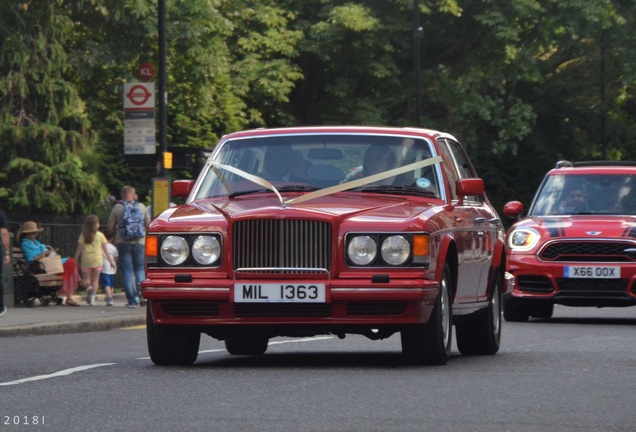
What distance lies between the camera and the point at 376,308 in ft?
39.0

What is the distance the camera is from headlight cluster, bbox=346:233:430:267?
11812mm

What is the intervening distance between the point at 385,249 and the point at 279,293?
2.47ft

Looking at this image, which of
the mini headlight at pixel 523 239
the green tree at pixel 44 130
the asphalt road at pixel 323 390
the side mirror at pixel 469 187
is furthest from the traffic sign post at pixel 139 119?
the side mirror at pixel 469 187

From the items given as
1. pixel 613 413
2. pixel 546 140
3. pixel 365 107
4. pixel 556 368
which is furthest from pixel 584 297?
pixel 546 140

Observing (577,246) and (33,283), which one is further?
(33,283)

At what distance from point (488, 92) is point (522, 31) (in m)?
2.12

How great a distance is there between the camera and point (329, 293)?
38.6 ft

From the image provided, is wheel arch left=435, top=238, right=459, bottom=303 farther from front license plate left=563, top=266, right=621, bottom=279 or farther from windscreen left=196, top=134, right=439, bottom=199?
front license plate left=563, top=266, right=621, bottom=279

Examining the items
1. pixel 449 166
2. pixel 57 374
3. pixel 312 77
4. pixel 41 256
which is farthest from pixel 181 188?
pixel 312 77

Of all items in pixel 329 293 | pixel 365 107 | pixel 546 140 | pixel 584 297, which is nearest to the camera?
pixel 329 293

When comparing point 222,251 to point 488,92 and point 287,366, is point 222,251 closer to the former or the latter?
point 287,366

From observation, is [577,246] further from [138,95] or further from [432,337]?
[138,95]

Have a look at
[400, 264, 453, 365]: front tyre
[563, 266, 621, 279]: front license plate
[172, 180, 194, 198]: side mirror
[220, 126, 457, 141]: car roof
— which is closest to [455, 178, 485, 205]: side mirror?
[220, 126, 457, 141]: car roof

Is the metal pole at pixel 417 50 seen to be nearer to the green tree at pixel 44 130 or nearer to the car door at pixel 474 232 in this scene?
the green tree at pixel 44 130
